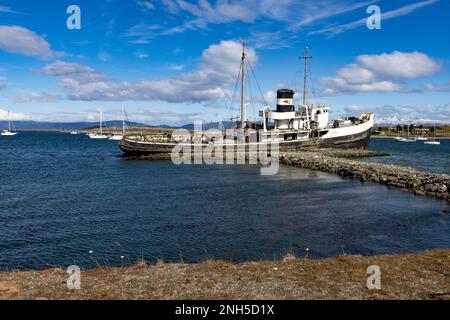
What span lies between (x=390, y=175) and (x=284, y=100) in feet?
126

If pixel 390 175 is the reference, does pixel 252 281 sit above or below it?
below

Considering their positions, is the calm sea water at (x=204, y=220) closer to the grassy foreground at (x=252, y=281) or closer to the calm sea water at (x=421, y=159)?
the grassy foreground at (x=252, y=281)

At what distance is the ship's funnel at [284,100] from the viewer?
78062mm

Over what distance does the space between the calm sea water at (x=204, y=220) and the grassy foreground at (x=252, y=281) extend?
373 cm

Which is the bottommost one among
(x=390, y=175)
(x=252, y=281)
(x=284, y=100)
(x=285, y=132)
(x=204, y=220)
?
(x=204, y=220)

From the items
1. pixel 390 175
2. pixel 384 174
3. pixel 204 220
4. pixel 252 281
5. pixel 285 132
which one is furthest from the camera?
pixel 285 132

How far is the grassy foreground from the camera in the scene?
11.8 metres

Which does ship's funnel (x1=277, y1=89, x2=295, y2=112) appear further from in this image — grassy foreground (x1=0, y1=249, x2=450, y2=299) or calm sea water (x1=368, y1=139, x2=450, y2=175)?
grassy foreground (x1=0, y1=249, x2=450, y2=299)

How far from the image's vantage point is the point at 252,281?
517 inches

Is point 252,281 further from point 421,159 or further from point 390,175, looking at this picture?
point 421,159

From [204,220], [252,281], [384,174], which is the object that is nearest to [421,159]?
[384,174]

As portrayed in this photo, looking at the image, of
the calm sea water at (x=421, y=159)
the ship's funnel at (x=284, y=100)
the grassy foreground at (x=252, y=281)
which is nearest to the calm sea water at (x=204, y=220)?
the grassy foreground at (x=252, y=281)

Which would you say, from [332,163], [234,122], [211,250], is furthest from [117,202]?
[234,122]

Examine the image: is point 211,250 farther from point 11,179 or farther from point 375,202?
point 11,179
